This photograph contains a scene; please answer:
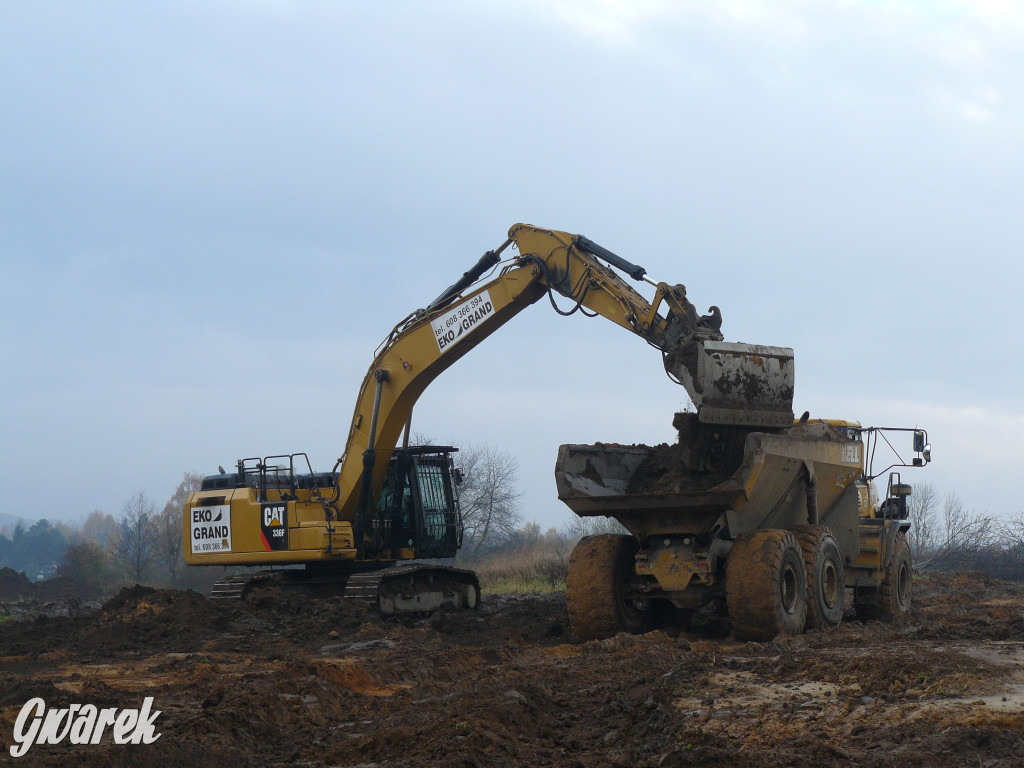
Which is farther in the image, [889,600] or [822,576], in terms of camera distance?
[889,600]

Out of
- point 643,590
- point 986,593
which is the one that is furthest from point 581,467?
point 986,593

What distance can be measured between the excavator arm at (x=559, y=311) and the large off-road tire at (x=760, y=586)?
4.44 ft

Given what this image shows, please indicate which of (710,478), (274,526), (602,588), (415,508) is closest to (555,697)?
(602,588)

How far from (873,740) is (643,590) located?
19.3ft

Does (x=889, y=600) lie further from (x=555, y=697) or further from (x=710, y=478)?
(x=555, y=697)

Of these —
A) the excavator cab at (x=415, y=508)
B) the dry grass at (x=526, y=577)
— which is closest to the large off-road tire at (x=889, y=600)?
the excavator cab at (x=415, y=508)

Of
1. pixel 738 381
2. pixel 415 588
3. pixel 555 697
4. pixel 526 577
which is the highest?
pixel 738 381

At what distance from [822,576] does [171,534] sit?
29930mm

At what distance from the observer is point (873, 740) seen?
5773mm

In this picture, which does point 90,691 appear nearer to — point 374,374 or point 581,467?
point 581,467

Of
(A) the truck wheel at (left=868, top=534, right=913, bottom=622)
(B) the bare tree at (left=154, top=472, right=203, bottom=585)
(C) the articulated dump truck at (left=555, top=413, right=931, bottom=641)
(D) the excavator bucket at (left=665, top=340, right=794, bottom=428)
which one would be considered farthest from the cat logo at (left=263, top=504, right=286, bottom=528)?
(B) the bare tree at (left=154, top=472, right=203, bottom=585)

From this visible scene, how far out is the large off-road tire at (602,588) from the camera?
11.5m

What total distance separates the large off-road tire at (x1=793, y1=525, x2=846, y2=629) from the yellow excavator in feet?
10.7

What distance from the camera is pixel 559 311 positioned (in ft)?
45.3
